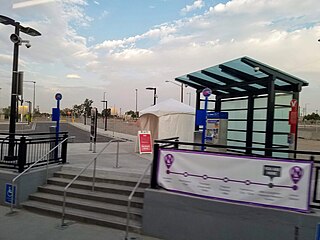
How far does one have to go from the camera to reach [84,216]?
19.9 ft

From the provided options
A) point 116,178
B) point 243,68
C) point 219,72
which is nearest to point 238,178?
point 116,178

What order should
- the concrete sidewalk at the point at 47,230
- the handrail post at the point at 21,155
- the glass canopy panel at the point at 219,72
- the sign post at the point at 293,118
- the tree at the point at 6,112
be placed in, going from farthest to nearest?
the tree at the point at 6,112 < the glass canopy panel at the point at 219,72 < the sign post at the point at 293,118 < the handrail post at the point at 21,155 < the concrete sidewalk at the point at 47,230

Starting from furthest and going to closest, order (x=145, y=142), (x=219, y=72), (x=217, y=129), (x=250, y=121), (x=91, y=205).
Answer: (x=145, y=142)
(x=250, y=121)
(x=217, y=129)
(x=219, y=72)
(x=91, y=205)

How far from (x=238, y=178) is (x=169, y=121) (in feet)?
27.5

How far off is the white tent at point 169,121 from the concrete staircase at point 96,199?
611 centimetres

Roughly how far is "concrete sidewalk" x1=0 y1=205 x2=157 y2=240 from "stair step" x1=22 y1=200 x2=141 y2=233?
108 mm

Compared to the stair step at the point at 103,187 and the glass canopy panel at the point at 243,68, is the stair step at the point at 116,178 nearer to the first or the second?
the stair step at the point at 103,187

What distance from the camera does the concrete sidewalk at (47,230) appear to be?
5242mm

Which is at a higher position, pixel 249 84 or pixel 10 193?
pixel 249 84

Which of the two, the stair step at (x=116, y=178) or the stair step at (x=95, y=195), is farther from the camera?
the stair step at (x=116, y=178)

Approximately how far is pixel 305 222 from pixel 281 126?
668 cm

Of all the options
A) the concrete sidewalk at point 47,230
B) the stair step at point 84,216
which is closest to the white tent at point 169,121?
the stair step at point 84,216

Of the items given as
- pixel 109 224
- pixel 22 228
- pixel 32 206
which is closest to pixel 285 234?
pixel 109 224

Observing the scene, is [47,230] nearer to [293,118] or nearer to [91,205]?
[91,205]
